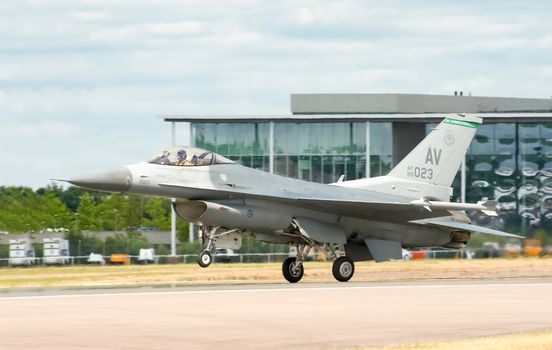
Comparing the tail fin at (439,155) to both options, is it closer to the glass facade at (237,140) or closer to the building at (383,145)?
the building at (383,145)

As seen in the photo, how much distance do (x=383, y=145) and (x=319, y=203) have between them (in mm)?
31381

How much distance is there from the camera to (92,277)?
3241 cm

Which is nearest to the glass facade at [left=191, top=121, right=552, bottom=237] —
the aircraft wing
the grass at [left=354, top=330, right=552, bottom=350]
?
the aircraft wing

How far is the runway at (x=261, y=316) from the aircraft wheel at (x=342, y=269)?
3370mm

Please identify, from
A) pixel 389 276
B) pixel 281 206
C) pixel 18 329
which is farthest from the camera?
pixel 389 276

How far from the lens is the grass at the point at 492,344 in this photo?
1298 cm

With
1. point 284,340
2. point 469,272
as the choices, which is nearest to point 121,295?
point 284,340

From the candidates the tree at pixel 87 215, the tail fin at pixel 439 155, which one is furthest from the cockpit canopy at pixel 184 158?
the tree at pixel 87 215

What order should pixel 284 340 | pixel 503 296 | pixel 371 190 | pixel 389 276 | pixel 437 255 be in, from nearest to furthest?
pixel 284 340 → pixel 503 296 → pixel 371 190 → pixel 389 276 → pixel 437 255

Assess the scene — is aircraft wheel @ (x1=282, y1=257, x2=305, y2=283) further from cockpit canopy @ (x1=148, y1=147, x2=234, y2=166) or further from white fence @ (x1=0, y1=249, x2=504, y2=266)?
white fence @ (x1=0, y1=249, x2=504, y2=266)

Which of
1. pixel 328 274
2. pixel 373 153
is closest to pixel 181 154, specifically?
pixel 328 274

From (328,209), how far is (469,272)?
6.55m

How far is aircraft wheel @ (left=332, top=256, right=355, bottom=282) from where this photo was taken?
2677cm

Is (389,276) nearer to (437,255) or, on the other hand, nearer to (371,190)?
(371,190)
